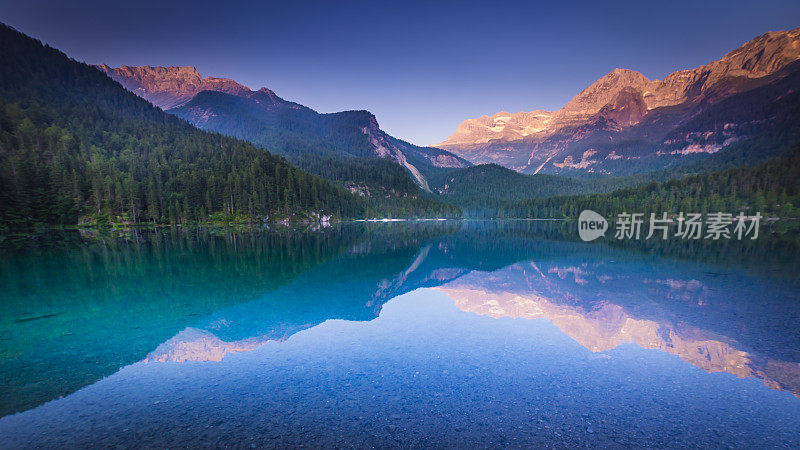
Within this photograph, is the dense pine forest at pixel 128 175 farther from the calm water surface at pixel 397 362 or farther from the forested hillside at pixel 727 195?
the forested hillside at pixel 727 195

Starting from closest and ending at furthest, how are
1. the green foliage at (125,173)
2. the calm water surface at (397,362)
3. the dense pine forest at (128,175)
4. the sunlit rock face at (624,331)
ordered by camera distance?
the calm water surface at (397,362), the sunlit rock face at (624,331), the green foliage at (125,173), the dense pine forest at (128,175)

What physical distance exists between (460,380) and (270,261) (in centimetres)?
3514

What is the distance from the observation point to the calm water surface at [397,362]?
362 inches

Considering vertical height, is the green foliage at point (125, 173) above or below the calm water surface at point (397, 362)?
above

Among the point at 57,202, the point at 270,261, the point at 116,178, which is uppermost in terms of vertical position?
the point at 116,178

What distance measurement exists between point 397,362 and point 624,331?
1342 cm

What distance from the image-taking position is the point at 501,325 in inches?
759

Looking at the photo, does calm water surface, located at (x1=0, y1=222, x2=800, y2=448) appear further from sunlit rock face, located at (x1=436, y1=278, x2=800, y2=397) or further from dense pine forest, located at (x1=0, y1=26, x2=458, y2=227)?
dense pine forest, located at (x1=0, y1=26, x2=458, y2=227)

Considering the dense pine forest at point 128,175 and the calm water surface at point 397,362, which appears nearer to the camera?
the calm water surface at point 397,362

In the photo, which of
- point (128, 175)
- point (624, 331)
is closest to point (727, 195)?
point (624, 331)

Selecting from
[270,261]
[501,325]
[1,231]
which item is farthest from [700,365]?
[1,231]

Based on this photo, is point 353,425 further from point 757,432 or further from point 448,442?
point 757,432

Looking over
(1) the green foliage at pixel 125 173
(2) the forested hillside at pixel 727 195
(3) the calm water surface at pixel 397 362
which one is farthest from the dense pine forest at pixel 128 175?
(2) the forested hillside at pixel 727 195

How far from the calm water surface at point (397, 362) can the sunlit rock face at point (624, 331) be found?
0.12 metres
